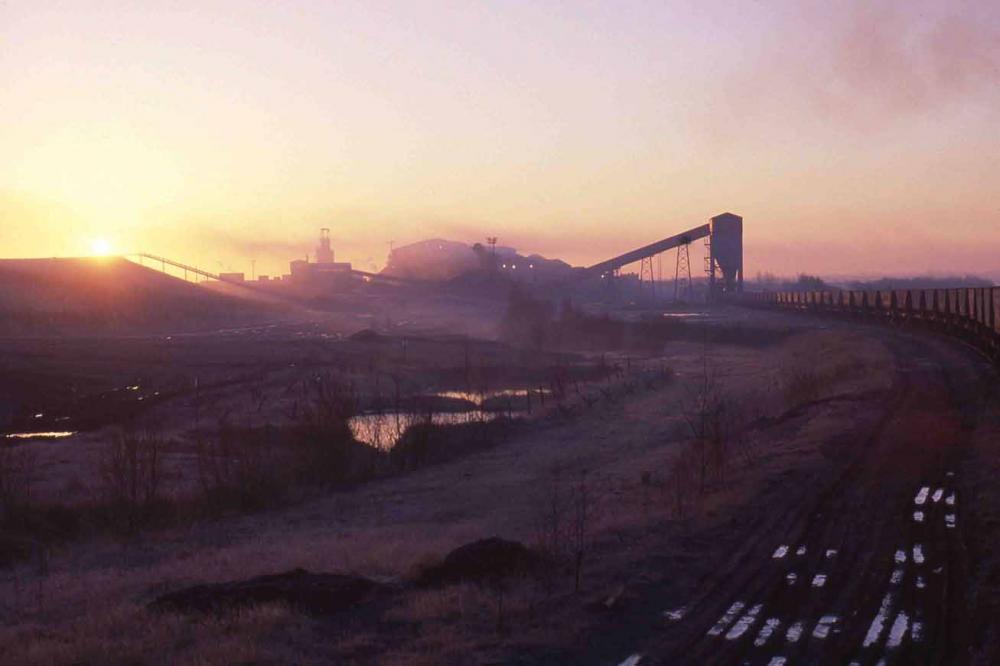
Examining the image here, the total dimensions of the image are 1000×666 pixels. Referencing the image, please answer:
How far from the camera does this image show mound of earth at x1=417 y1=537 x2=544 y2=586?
13367 millimetres

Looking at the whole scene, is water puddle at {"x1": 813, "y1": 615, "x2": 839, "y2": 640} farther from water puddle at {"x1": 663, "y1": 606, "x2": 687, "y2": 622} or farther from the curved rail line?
the curved rail line

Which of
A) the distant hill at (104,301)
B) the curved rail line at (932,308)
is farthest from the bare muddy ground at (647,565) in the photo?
the distant hill at (104,301)

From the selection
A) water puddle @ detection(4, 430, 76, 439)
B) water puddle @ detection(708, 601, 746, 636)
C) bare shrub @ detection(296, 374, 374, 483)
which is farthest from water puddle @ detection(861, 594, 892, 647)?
water puddle @ detection(4, 430, 76, 439)

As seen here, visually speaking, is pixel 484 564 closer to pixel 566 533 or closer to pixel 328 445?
pixel 566 533

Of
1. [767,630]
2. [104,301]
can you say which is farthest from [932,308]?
[104,301]

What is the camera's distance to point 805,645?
9812 millimetres

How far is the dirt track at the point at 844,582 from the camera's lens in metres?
9.72

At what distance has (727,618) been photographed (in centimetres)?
1074

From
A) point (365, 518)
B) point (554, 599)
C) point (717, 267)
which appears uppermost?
point (717, 267)

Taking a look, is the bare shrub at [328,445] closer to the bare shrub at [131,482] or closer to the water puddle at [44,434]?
the bare shrub at [131,482]

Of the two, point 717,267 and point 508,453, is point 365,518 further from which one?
point 717,267

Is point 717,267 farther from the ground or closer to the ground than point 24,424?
farther from the ground

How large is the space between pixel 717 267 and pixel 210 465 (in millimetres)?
104864

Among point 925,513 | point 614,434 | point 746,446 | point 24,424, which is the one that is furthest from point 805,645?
point 24,424
